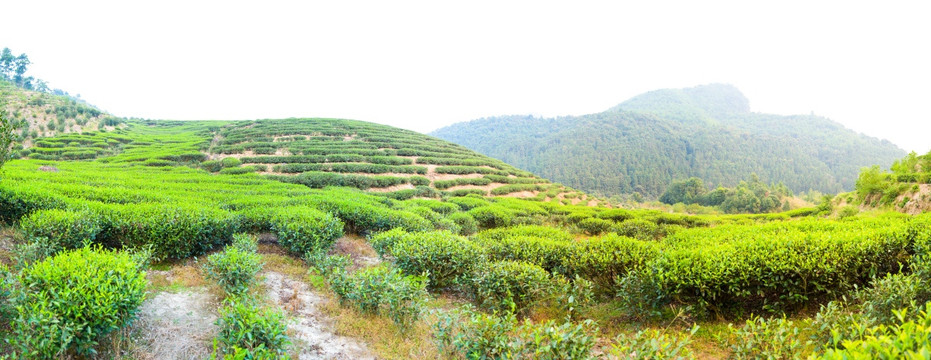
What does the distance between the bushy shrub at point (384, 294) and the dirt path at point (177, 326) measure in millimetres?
1877

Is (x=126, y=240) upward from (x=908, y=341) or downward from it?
downward

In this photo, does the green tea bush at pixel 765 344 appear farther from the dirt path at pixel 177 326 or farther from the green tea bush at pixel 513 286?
the dirt path at pixel 177 326

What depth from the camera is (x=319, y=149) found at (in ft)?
122

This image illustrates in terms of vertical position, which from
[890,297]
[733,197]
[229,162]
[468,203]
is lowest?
[733,197]

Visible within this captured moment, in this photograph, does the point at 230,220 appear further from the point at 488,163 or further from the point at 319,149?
the point at 488,163

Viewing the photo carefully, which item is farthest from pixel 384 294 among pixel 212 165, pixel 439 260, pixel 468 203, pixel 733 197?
pixel 733 197

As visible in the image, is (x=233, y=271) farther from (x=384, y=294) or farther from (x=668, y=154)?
(x=668, y=154)

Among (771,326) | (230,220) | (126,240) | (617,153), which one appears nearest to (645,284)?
(771,326)

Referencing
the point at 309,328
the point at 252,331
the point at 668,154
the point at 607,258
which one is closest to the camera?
the point at 252,331

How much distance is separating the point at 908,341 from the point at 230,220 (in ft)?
34.7

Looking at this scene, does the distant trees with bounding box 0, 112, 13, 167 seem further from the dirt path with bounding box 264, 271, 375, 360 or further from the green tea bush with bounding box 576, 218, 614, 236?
Answer: the green tea bush with bounding box 576, 218, 614, 236

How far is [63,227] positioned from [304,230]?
157 inches

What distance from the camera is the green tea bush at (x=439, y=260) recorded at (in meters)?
7.50

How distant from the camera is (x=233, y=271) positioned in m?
5.88
